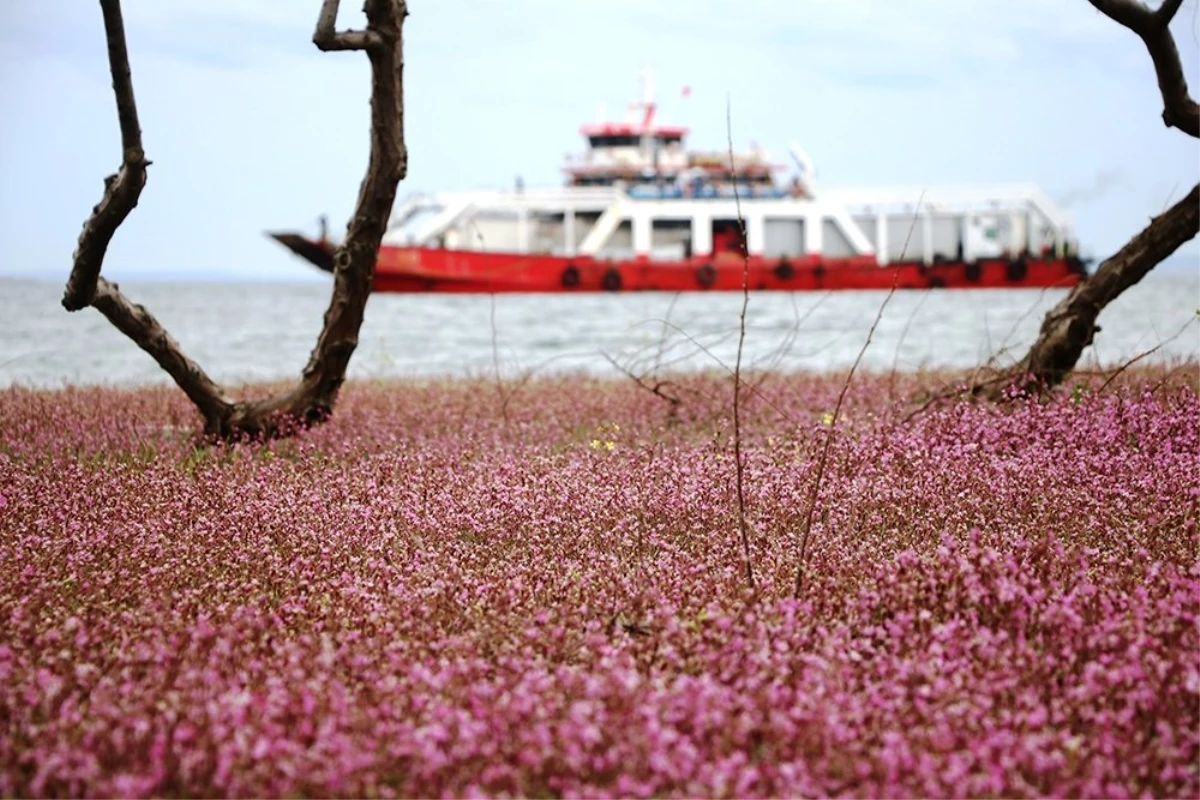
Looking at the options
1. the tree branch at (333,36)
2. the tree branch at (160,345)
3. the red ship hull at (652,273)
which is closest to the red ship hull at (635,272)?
the red ship hull at (652,273)

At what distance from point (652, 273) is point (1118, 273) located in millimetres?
38919

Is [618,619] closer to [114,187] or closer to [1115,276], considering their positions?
[114,187]

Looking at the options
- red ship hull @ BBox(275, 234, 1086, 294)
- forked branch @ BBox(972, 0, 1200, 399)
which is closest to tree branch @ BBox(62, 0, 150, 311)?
forked branch @ BBox(972, 0, 1200, 399)

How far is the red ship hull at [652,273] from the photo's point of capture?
4388 cm

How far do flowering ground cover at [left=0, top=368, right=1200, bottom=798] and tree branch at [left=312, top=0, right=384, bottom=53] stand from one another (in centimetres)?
220

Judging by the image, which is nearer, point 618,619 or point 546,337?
point 618,619

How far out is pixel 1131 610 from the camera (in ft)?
12.8

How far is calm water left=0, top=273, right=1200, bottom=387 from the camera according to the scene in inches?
698

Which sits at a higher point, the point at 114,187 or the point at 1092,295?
the point at 114,187

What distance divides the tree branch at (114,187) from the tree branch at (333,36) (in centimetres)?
102

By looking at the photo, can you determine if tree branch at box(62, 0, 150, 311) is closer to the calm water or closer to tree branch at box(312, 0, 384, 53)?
tree branch at box(312, 0, 384, 53)

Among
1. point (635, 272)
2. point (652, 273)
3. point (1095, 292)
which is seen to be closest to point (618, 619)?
point (1095, 292)

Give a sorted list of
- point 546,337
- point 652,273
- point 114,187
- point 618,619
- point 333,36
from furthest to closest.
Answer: point 652,273 < point 546,337 < point 333,36 < point 114,187 < point 618,619

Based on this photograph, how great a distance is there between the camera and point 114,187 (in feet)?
23.6
